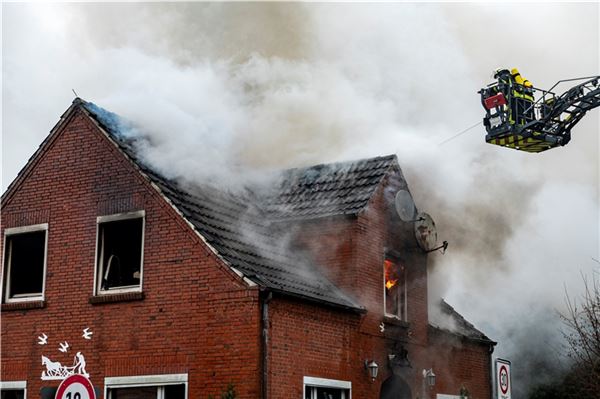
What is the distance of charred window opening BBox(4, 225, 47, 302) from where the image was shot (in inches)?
678

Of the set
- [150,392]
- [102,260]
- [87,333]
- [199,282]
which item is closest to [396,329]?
[199,282]

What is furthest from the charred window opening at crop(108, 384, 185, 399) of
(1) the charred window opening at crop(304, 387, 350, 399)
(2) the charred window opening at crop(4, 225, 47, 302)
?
(2) the charred window opening at crop(4, 225, 47, 302)

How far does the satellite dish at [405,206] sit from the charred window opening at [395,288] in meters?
0.99

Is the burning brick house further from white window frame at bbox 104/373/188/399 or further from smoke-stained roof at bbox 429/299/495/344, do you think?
smoke-stained roof at bbox 429/299/495/344

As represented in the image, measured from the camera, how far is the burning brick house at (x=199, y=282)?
593 inches

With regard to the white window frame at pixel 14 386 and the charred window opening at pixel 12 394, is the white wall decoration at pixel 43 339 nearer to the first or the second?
the white window frame at pixel 14 386

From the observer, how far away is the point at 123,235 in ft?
54.5

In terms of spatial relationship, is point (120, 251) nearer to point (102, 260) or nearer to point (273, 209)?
point (102, 260)

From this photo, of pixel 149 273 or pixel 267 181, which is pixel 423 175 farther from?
pixel 149 273

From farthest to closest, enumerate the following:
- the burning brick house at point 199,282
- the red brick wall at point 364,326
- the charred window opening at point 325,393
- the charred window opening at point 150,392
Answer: the charred window opening at point 325,393, the red brick wall at point 364,326, the charred window opening at point 150,392, the burning brick house at point 199,282

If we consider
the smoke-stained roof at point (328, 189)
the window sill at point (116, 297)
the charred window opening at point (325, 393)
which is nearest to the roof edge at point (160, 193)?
the window sill at point (116, 297)

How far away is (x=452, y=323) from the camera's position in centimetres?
2139

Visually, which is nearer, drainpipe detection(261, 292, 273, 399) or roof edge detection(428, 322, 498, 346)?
drainpipe detection(261, 292, 273, 399)

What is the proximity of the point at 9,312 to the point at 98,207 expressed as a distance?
2.57 m
